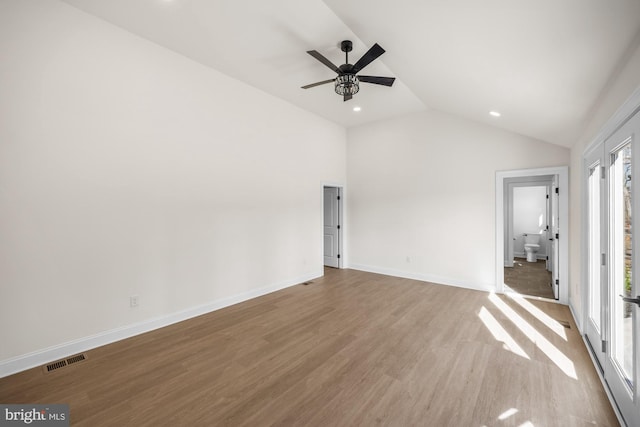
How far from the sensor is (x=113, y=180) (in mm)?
3070

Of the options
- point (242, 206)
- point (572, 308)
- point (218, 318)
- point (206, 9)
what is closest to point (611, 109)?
point (572, 308)

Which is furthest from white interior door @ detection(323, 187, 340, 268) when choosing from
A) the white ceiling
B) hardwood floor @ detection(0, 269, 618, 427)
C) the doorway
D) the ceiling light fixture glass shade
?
the ceiling light fixture glass shade

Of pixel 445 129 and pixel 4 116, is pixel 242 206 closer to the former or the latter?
pixel 4 116

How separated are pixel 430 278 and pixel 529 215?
4.78m

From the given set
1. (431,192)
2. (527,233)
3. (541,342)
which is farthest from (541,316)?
(527,233)

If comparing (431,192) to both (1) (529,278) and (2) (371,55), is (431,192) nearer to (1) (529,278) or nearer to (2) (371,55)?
(1) (529,278)

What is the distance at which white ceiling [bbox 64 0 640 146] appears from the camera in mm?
1729

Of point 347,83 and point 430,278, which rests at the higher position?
point 347,83

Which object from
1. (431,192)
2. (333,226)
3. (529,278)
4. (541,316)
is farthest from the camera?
(333,226)

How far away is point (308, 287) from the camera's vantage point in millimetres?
5215

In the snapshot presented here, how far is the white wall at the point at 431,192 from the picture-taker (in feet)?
16.0

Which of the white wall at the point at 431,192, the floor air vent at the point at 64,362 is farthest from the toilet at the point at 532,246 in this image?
the floor air vent at the point at 64,362

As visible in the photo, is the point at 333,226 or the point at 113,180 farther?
the point at 333,226

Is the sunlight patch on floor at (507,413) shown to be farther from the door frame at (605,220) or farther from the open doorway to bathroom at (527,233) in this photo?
the open doorway to bathroom at (527,233)
